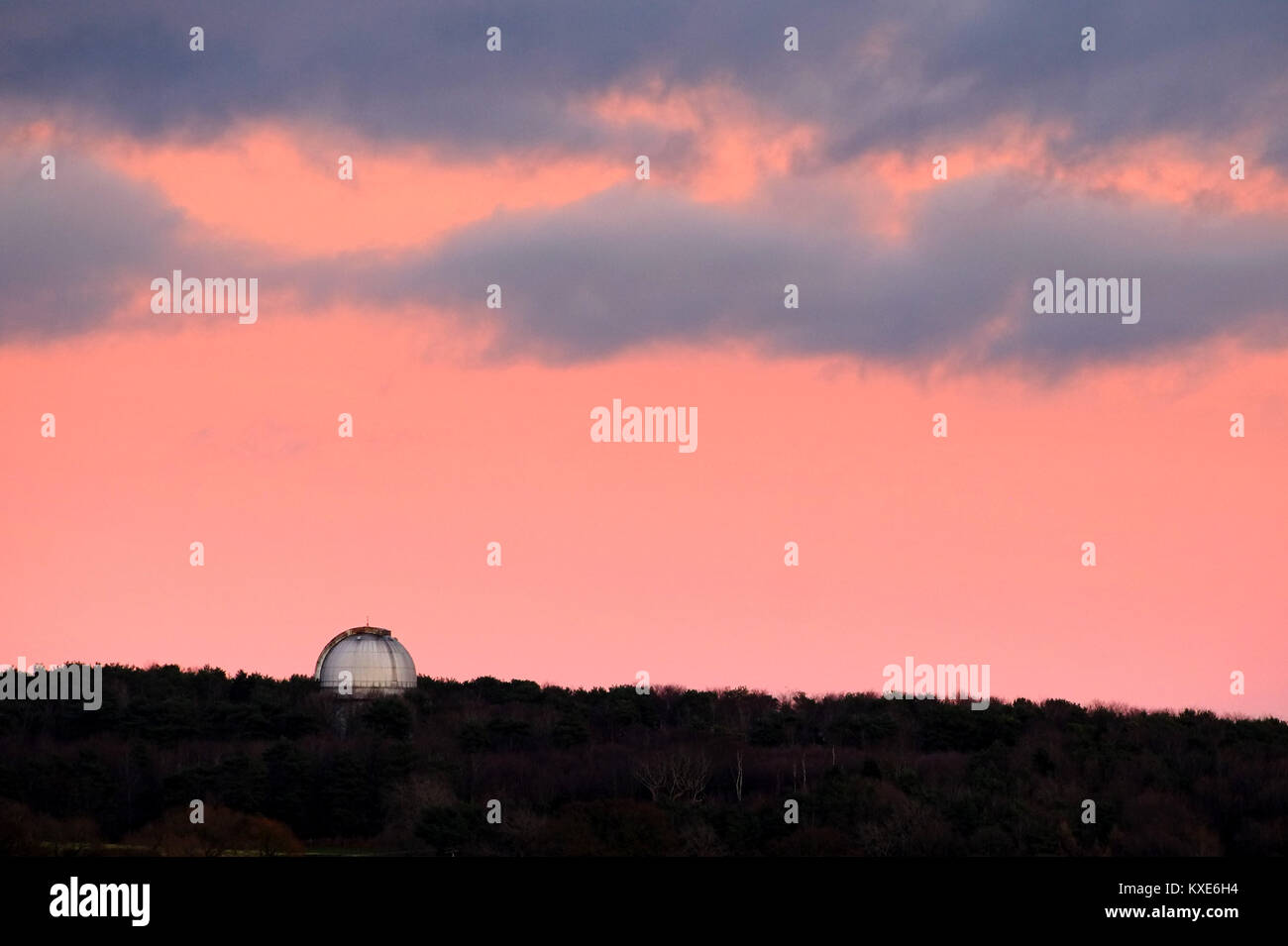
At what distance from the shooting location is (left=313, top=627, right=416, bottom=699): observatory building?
387 ft

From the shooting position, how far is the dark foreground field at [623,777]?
81.9 m

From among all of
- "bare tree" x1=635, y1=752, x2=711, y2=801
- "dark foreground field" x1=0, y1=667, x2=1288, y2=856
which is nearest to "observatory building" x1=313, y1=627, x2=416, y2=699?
"dark foreground field" x1=0, y1=667, x2=1288, y2=856

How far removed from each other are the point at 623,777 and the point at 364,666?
22.9m

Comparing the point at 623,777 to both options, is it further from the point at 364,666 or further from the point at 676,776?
the point at 364,666

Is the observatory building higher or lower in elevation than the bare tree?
higher

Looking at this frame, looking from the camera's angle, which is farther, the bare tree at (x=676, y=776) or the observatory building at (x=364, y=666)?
the observatory building at (x=364, y=666)

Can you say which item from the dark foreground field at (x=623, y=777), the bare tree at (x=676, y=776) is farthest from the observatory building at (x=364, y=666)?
the bare tree at (x=676, y=776)

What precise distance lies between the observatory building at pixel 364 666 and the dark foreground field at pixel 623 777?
163cm

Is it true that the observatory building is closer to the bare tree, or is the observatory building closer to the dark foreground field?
the dark foreground field

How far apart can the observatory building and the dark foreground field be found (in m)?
1.63

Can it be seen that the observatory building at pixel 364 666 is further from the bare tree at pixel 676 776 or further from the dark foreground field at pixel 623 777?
the bare tree at pixel 676 776
